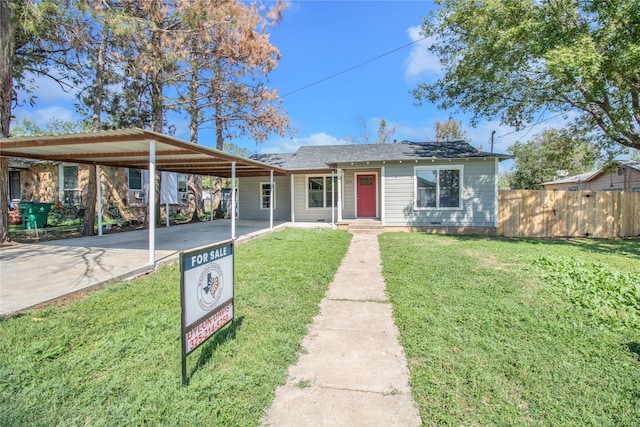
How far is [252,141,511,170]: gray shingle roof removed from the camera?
11.0 m

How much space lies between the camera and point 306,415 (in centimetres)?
197

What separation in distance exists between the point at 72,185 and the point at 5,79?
890cm

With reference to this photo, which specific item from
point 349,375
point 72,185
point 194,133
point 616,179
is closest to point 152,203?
point 349,375

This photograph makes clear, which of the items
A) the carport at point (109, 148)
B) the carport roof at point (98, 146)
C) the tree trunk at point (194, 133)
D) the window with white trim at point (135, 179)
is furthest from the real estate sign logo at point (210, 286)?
the window with white trim at point (135, 179)

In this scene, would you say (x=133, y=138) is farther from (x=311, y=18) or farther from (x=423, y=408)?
(x=311, y=18)

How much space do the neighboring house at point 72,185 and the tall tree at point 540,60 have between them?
45.0 feet

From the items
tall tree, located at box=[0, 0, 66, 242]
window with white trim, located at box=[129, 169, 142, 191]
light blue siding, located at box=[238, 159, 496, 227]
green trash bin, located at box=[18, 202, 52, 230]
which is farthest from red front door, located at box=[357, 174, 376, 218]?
window with white trim, located at box=[129, 169, 142, 191]

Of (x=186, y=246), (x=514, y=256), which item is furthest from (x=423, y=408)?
(x=186, y=246)

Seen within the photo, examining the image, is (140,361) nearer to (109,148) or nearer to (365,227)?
(109,148)

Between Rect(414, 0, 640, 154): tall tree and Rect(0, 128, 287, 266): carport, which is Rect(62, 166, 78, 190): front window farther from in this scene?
Rect(414, 0, 640, 154): tall tree

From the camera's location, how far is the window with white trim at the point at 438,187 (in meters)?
10.9

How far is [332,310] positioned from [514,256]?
17.5 feet

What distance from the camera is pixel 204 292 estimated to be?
95.7 inches

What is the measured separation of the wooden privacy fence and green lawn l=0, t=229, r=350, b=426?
9.75 metres
